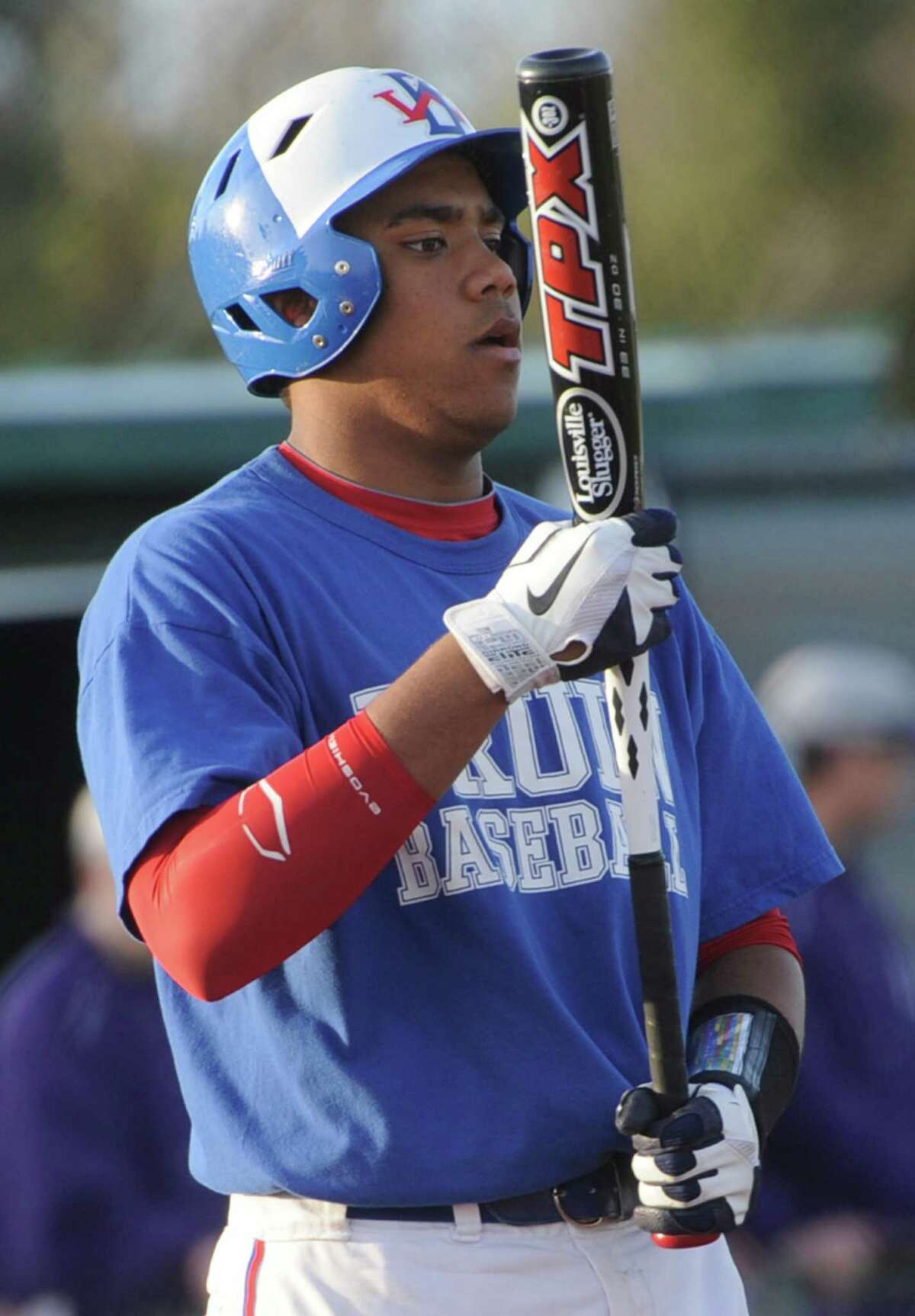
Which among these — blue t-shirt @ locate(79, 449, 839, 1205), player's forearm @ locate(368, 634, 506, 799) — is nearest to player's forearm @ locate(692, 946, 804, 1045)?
blue t-shirt @ locate(79, 449, 839, 1205)

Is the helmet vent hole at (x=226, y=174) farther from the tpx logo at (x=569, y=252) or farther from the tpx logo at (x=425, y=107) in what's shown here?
the tpx logo at (x=569, y=252)

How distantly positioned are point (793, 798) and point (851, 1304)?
300 centimetres

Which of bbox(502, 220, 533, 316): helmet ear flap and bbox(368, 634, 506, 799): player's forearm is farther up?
bbox(502, 220, 533, 316): helmet ear flap

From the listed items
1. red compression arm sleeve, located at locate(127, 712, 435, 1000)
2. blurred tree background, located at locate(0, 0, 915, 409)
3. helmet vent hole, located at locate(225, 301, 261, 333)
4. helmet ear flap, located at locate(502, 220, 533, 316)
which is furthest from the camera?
blurred tree background, located at locate(0, 0, 915, 409)

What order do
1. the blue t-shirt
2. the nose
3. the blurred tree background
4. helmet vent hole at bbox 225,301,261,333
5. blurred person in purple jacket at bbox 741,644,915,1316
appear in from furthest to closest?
1. the blurred tree background
2. blurred person in purple jacket at bbox 741,644,915,1316
3. helmet vent hole at bbox 225,301,261,333
4. the nose
5. the blue t-shirt

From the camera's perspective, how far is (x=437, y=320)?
2762mm

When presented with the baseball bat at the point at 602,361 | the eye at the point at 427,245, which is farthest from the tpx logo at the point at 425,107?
the baseball bat at the point at 602,361

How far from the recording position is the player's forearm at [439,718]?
2.33m

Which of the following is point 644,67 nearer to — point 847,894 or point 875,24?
point 875,24

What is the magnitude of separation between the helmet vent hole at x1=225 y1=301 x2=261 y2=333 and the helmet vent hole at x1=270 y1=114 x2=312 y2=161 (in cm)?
20

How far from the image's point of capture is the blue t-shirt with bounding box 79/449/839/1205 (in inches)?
97.7

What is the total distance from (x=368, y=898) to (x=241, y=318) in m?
0.84

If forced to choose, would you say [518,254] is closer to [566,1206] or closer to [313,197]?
[313,197]

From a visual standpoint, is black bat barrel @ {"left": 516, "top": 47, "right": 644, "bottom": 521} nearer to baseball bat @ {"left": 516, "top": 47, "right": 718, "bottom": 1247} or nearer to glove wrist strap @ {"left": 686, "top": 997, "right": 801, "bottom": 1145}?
baseball bat @ {"left": 516, "top": 47, "right": 718, "bottom": 1247}
